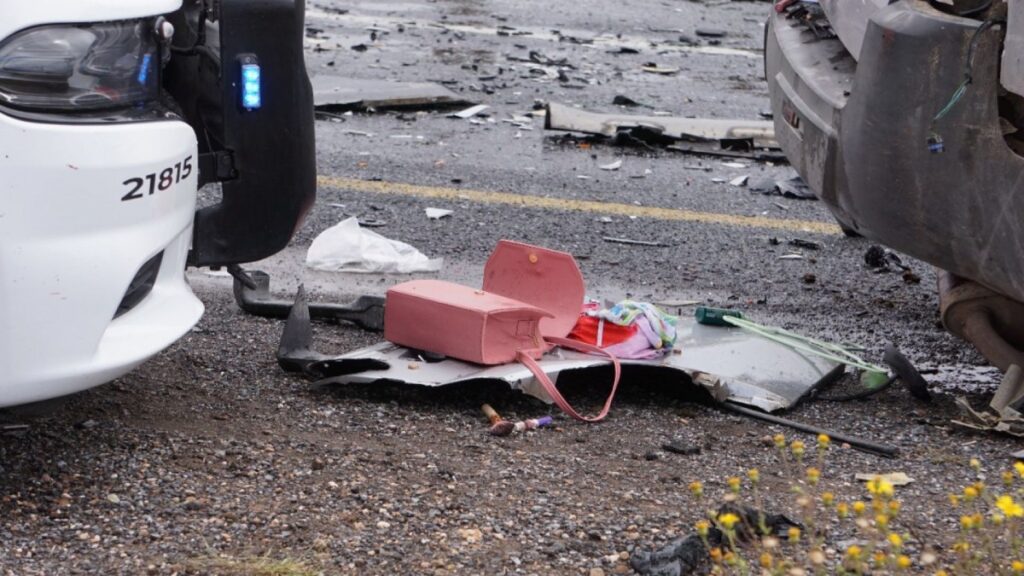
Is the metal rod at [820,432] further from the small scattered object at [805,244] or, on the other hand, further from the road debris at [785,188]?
the road debris at [785,188]

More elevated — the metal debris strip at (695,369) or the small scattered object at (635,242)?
the metal debris strip at (695,369)

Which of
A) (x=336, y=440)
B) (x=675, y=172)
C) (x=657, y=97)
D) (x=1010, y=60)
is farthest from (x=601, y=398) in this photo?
(x=657, y=97)

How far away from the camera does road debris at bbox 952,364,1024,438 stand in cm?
393

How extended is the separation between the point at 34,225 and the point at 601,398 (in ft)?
5.94

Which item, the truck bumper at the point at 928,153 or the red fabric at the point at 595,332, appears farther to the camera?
the red fabric at the point at 595,332

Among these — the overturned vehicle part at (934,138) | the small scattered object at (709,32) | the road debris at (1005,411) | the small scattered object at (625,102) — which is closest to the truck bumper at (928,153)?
the overturned vehicle part at (934,138)

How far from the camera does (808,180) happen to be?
13.8 feet

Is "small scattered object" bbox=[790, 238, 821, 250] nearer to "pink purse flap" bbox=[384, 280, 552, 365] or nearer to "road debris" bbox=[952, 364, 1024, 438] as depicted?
"road debris" bbox=[952, 364, 1024, 438]

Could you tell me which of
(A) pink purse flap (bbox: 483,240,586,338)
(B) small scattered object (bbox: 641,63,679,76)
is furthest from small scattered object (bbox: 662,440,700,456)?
(B) small scattered object (bbox: 641,63,679,76)

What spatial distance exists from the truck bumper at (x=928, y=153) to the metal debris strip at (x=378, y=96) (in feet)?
14.9

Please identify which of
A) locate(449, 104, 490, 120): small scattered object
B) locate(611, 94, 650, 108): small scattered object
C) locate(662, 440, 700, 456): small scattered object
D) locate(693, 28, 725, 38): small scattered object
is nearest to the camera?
locate(662, 440, 700, 456): small scattered object

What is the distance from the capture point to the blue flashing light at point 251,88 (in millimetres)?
3736

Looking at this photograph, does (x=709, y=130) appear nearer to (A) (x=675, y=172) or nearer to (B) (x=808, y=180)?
(A) (x=675, y=172)

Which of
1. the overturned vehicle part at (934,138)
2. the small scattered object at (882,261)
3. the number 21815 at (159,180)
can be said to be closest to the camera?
the number 21815 at (159,180)
